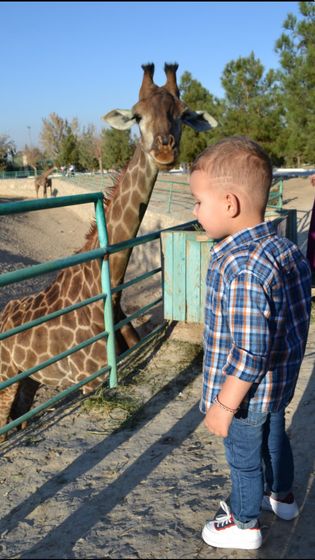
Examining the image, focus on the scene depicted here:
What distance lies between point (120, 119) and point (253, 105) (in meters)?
24.1

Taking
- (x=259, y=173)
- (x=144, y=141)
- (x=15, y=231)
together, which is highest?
(x=144, y=141)

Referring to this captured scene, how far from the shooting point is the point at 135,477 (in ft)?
8.15

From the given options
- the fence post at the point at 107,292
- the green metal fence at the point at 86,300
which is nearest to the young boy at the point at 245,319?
the green metal fence at the point at 86,300

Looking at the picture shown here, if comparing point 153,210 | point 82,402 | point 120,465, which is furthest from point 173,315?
point 153,210

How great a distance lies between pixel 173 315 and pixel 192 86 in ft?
101

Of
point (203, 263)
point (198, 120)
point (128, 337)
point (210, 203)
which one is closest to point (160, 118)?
point (198, 120)

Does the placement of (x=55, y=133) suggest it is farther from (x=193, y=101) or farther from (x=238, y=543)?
(x=238, y=543)

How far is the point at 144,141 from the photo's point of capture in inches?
168

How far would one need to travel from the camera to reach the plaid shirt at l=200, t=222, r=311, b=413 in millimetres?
1525

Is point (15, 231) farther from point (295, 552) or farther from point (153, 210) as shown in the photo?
point (295, 552)

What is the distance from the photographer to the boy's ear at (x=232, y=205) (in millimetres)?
1611

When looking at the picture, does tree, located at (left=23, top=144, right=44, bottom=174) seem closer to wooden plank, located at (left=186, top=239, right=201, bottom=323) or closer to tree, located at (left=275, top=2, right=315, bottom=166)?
tree, located at (left=275, top=2, right=315, bottom=166)

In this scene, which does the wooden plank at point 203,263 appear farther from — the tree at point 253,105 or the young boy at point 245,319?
the tree at point 253,105

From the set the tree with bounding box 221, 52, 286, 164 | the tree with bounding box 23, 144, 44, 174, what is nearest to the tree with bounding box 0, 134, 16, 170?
the tree with bounding box 23, 144, 44, 174
